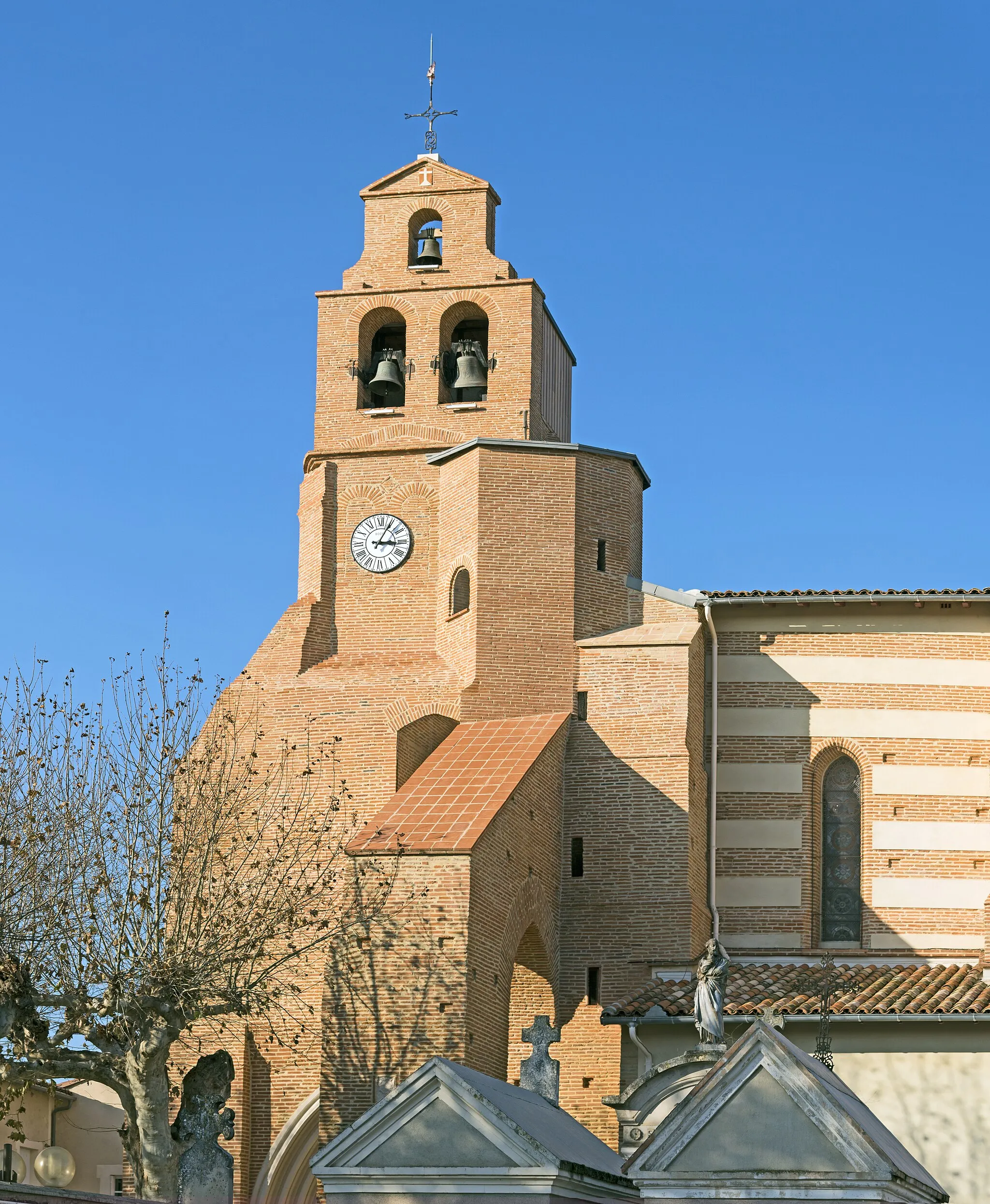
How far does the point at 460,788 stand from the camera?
23453 mm

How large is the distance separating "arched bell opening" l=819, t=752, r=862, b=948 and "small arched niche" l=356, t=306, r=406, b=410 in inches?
331

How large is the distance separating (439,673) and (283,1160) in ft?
21.8

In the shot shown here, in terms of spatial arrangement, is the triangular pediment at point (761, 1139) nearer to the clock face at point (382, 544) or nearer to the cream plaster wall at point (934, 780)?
the cream plaster wall at point (934, 780)

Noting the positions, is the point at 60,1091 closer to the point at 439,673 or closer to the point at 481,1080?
the point at 439,673

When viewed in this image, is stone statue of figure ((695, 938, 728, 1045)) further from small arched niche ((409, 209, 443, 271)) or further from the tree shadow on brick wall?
small arched niche ((409, 209, 443, 271))

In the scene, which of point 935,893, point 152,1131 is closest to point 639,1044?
point 935,893

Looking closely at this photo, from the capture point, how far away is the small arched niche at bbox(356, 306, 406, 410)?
28.2m

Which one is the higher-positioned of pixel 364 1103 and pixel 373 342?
pixel 373 342

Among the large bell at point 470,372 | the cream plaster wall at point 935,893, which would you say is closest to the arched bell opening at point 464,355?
the large bell at point 470,372

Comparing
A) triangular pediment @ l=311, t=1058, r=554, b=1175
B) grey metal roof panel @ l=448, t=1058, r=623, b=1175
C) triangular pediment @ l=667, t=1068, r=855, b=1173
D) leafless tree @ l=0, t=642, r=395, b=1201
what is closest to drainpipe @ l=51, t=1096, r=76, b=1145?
leafless tree @ l=0, t=642, r=395, b=1201

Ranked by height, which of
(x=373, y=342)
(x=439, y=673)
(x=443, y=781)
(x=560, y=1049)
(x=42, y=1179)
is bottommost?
(x=42, y=1179)

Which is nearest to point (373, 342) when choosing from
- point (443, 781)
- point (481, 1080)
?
point (443, 781)

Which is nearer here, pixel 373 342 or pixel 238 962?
pixel 238 962

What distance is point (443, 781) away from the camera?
23.8m
